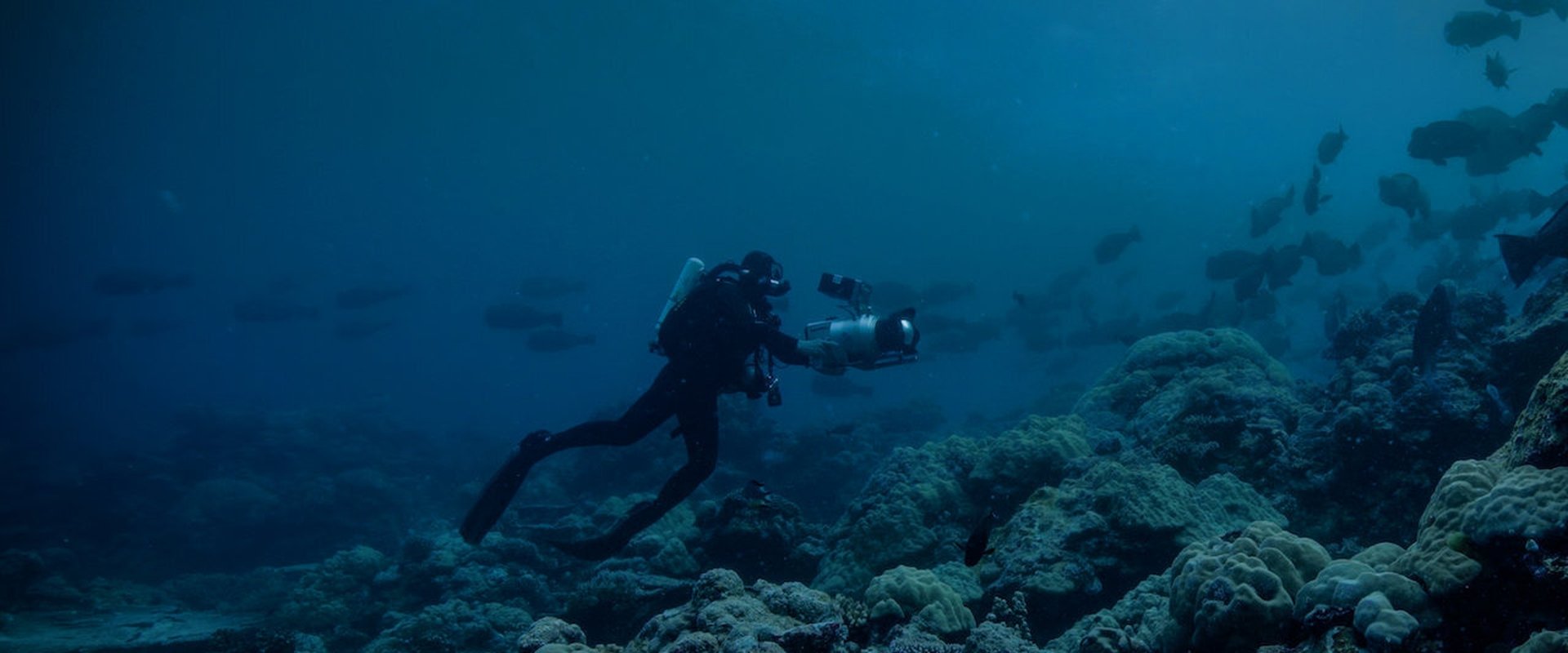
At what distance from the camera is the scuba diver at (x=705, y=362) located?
7516 mm

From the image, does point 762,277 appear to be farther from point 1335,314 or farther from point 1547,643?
point 1335,314

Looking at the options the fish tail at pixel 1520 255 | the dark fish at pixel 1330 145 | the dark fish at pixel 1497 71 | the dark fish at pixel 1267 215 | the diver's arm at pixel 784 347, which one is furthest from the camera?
the dark fish at pixel 1267 215

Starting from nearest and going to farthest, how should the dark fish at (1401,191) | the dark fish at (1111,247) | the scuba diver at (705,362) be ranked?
1. the scuba diver at (705,362)
2. the dark fish at (1401,191)
3. the dark fish at (1111,247)

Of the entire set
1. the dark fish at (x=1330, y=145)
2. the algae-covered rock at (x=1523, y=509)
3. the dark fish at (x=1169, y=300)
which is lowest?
the algae-covered rock at (x=1523, y=509)

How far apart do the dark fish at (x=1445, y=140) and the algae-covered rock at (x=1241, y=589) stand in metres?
12.3

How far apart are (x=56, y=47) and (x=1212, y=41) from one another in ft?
267

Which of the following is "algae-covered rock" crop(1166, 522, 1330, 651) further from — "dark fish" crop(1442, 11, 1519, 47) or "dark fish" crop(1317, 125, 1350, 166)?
"dark fish" crop(1442, 11, 1519, 47)

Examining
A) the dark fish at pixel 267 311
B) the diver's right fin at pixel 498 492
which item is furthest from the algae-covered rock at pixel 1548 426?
the dark fish at pixel 267 311

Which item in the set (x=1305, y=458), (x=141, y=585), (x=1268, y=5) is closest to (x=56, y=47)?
(x=141, y=585)

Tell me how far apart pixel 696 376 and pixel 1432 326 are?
7.28 metres

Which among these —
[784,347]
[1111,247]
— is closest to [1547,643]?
[784,347]

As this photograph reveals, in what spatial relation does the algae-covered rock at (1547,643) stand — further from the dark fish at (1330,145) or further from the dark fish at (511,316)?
the dark fish at (511,316)

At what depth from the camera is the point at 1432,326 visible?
7.02 meters

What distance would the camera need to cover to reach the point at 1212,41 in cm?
6550
